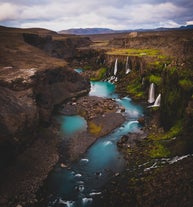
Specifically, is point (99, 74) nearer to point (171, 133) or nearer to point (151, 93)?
point (151, 93)

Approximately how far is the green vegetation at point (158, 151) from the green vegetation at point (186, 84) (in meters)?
11.2

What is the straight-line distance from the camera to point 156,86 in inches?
2840

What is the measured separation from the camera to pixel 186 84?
49.2 m

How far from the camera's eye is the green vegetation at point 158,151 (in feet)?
139

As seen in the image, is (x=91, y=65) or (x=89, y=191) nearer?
(x=89, y=191)

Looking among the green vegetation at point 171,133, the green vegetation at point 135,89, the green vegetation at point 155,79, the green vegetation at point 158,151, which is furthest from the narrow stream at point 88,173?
the green vegetation at point 135,89

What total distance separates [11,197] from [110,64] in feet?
277

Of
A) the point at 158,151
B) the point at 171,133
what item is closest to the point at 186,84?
the point at 171,133

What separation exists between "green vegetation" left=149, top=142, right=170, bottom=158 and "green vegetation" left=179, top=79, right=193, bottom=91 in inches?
440

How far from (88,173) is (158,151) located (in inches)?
475

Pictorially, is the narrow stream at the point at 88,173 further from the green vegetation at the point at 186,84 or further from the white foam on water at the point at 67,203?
the green vegetation at the point at 186,84

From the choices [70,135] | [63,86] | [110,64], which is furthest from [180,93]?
[110,64]

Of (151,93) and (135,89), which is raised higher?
(151,93)

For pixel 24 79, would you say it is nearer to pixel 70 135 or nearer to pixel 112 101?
pixel 70 135
